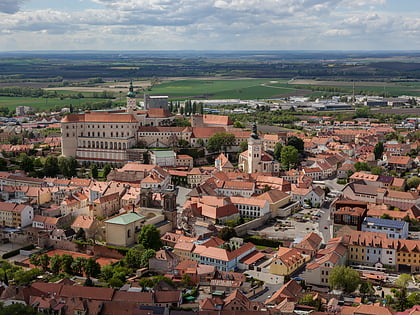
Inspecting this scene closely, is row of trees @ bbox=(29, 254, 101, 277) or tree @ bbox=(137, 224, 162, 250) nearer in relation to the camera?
row of trees @ bbox=(29, 254, 101, 277)

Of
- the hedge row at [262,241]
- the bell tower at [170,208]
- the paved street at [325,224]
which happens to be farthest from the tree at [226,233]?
the paved street at [325,224]

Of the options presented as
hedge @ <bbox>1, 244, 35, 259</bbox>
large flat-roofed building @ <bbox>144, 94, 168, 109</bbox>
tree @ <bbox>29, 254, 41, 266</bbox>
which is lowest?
hedge @ <bbox>1, 244, 35, 259</bbox>

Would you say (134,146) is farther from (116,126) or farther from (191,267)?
(191,267)

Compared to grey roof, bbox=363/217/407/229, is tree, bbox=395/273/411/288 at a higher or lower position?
lower

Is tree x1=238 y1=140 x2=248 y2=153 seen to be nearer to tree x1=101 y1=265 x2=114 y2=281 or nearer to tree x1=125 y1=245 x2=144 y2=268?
tree x1=125 y1=245 x2=144 y2=268

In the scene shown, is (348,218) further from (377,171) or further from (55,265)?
(55,265)

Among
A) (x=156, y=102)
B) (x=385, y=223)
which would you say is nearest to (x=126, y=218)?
(x=385, y=223)

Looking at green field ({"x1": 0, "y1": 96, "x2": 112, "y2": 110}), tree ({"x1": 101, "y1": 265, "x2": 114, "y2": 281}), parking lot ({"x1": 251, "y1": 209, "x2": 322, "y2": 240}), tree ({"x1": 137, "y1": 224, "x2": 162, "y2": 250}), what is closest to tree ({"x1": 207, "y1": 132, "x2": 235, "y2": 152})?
parking lot ({"x1": 251, "y1": 209, "x2": 322, "y2": 240})
